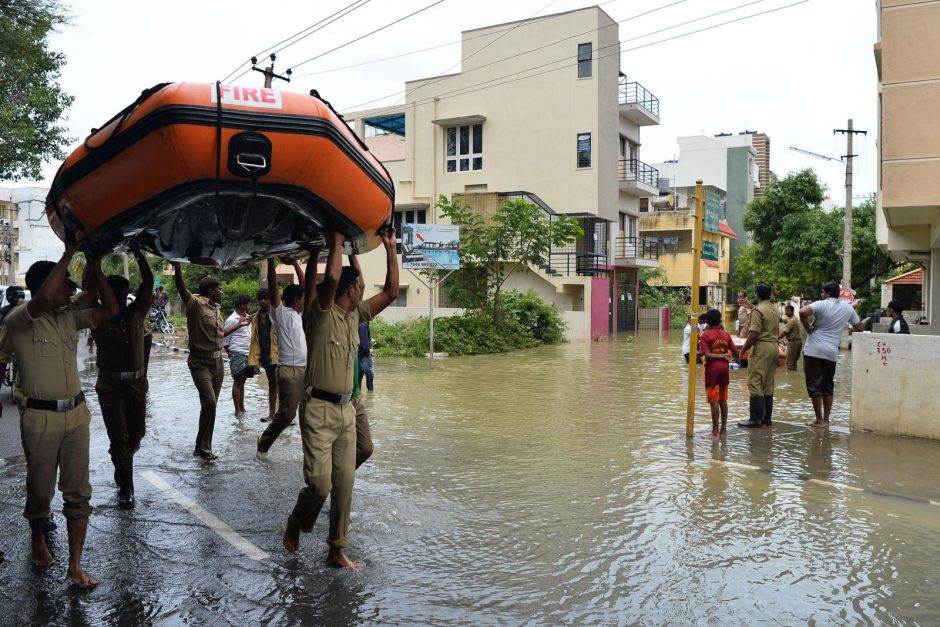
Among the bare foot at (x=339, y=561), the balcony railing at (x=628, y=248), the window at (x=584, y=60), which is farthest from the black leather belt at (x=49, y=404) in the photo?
the balcony railing at (x=628, y=248)

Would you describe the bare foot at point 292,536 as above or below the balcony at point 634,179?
below

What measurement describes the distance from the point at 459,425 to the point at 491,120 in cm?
2508

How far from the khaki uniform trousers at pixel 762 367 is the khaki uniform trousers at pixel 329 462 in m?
6.23

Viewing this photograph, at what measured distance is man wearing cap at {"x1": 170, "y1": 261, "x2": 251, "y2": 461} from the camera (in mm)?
7547

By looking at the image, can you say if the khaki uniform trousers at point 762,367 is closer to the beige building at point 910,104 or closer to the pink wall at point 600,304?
the beige building at point 910,104

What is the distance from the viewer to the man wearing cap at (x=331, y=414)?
185 inches

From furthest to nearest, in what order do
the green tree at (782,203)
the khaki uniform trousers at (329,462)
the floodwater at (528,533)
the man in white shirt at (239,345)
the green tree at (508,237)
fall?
the green tree at (782,203) → the green tree at (508,237) → the man in white shirt at (239,345) → the khaki uniform trousers at (329,462) → the floodwater at (528,533)

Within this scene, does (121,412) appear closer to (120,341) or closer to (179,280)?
(120,341)

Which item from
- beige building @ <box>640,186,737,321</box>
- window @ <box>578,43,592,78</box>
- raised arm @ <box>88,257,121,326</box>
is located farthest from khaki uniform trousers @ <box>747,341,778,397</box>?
beige building @ <box>640,186,737,321</box>

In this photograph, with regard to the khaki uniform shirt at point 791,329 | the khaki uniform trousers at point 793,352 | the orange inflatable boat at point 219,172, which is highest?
the orange inflatable boat at point 219,172

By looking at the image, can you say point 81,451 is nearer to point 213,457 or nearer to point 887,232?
point 213,457

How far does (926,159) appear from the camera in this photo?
35.4ft

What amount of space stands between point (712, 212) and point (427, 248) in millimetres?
9360

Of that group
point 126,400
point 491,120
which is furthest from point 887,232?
point 491,120
